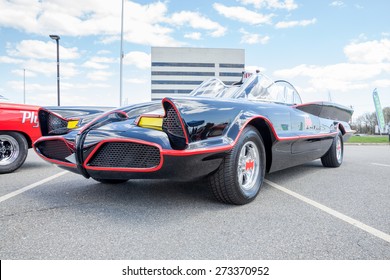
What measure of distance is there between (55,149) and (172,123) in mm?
1300

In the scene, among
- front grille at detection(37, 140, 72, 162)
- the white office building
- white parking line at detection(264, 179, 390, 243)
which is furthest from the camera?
the white office building

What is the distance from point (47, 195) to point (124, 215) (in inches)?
44.9

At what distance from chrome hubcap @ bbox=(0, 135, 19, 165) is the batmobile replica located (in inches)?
65.4

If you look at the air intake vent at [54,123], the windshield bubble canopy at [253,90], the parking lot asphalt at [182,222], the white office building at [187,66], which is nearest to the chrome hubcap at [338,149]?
the windshield bubble canopy at [253,90]

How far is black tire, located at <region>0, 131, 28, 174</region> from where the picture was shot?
4.68m

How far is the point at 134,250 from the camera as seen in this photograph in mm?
1816

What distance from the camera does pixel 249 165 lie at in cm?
301

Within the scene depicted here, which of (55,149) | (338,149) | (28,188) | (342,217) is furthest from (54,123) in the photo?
(338,149)

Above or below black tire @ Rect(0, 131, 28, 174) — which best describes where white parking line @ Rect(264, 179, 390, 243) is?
below

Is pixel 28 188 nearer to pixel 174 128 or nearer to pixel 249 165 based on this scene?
pixel 174 128

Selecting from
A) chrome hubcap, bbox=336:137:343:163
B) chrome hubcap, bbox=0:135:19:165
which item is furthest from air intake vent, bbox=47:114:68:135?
chrome hubcap, bbox=336:137:343:163

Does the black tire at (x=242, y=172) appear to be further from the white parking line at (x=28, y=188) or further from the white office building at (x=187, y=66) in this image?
the white office building at (x=187, y=66)

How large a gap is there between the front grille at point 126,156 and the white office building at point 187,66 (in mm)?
77558

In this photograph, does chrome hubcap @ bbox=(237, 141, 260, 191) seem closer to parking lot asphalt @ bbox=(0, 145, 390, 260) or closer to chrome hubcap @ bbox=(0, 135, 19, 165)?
parking lot asphalt @ bbox=(0, 145, 390, 260)
